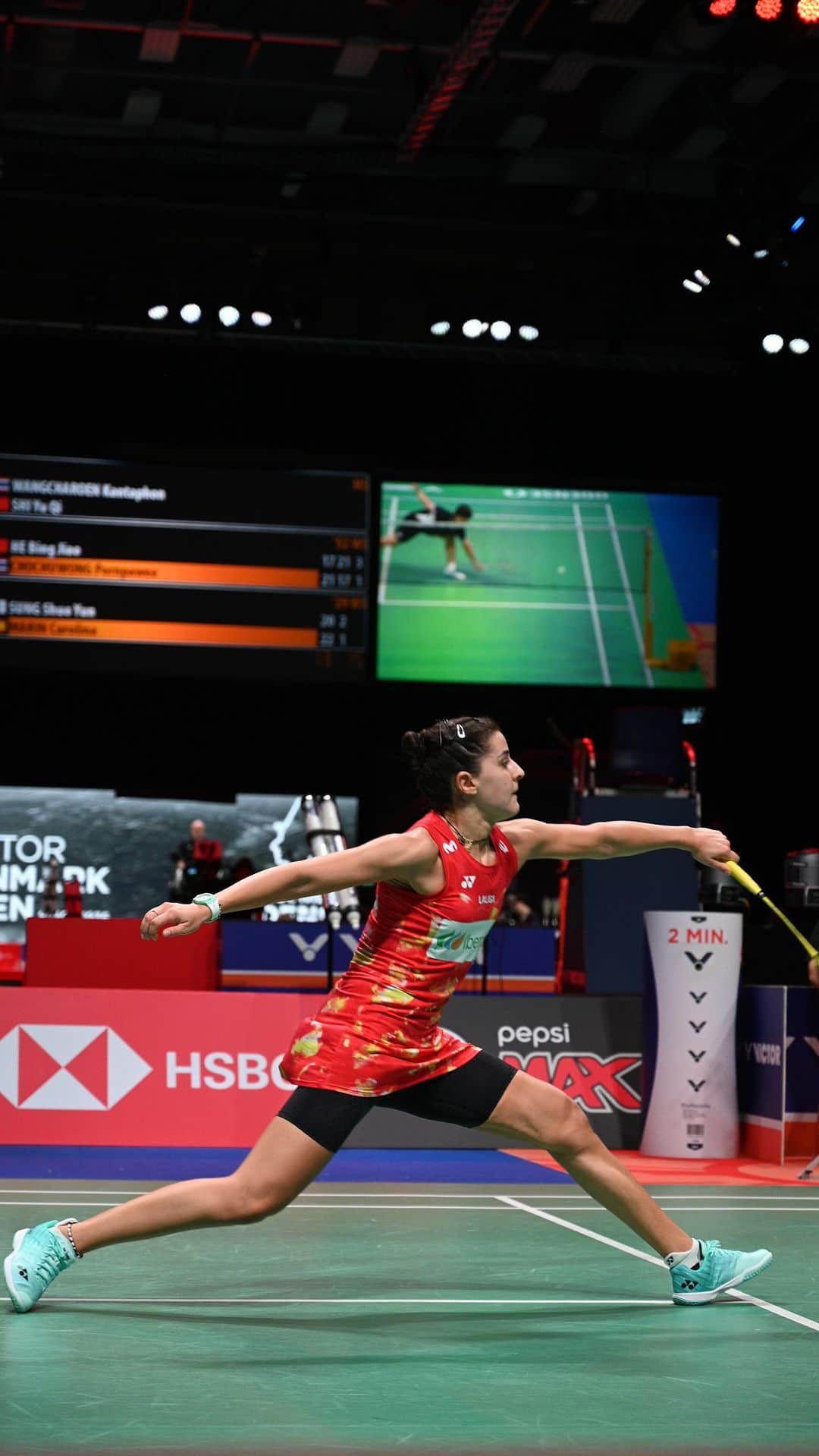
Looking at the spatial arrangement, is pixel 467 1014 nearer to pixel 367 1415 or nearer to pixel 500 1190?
pixel 500 1190

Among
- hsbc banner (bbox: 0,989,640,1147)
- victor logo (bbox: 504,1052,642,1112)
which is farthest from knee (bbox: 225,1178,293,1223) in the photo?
victor logo (bbox: 504,1052,642,1112)

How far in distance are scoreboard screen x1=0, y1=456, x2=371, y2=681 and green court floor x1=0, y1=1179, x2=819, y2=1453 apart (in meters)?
10.2

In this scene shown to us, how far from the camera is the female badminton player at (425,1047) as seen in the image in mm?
4695

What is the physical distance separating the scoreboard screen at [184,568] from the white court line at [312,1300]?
1198 cm

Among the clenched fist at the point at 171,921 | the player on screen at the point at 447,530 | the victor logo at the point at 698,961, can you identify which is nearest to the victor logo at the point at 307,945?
the player on screen at the point at 447,530

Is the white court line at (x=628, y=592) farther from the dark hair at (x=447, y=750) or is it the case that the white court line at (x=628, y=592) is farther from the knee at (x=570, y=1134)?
the knee at (x=570, y=1134)

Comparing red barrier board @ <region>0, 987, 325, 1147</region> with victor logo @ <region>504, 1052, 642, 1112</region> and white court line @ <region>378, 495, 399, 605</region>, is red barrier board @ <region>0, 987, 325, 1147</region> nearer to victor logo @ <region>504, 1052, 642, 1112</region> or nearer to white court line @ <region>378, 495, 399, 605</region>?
victor logo @ <region>504, 1052, 642, 1112</region>

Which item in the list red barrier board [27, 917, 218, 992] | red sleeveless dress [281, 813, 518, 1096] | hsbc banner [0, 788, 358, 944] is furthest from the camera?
hsbc banner [0, 788, 358, 944]

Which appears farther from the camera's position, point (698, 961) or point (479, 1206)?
point (698, 961)

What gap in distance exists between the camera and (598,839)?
5.05 m

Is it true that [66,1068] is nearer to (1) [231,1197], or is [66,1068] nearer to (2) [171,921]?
(1) [231,1197]

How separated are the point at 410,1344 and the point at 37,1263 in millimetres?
1032

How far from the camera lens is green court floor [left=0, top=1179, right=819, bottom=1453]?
12.3 ft

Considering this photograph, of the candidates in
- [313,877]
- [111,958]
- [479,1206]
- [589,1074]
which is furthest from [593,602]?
[313,877]
